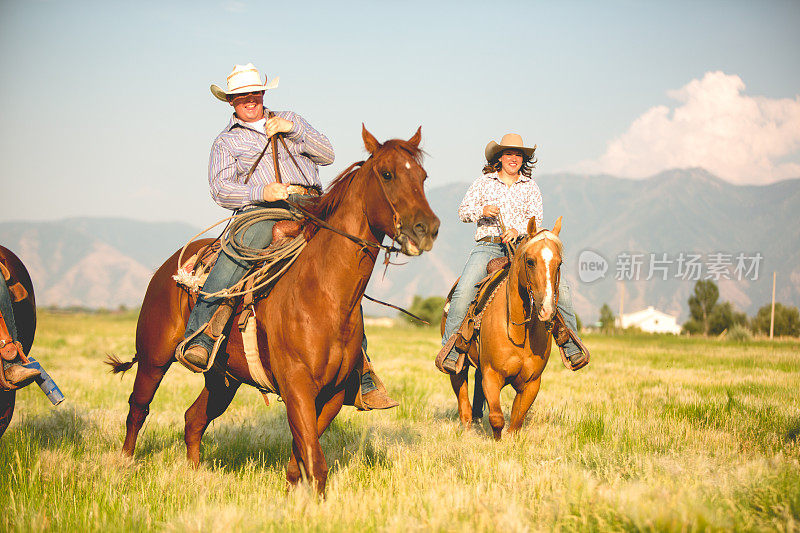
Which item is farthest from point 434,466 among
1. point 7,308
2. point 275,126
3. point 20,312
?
point 20,312

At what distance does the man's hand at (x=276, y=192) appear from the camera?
203 inches

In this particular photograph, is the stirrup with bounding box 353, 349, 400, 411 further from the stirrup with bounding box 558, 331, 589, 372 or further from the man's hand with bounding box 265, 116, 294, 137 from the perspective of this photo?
the stirrup with bounding box 558, 331, 589, 372

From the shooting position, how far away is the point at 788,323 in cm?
6819

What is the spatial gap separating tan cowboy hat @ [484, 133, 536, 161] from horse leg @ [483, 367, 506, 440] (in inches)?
110

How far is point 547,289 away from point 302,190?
8.80 feet

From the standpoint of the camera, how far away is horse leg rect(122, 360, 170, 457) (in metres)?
6.52

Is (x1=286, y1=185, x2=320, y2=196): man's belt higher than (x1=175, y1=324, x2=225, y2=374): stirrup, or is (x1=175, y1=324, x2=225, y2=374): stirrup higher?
(x1=286, y1=185, x2=320, y2=196): man's belt

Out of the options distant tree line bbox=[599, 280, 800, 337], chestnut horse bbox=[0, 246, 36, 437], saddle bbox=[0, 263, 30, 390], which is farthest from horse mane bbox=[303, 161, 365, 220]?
distant tree line bbox=[599, 280, 800, 337]

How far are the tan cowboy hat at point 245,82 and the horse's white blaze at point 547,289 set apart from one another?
312cm

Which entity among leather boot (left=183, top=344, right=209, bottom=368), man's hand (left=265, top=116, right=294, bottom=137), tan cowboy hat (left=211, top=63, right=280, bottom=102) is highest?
tan cowboy hat (left=211, top=63, right=280, bottom=102)

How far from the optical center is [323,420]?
5.23 m

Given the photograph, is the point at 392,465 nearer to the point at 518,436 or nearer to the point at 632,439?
the point at 518,436

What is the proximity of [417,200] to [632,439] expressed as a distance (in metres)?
4.41

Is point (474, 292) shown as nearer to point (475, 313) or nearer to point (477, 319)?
point (475, 313)
